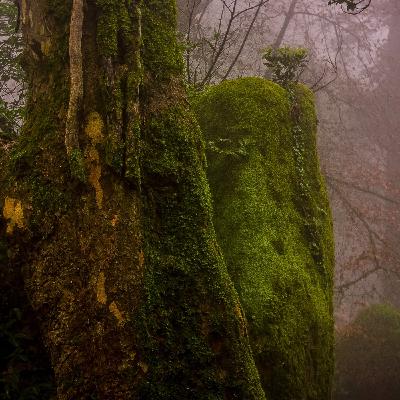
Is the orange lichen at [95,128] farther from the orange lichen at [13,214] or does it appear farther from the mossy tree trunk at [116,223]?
the orange lichen at [13,214]

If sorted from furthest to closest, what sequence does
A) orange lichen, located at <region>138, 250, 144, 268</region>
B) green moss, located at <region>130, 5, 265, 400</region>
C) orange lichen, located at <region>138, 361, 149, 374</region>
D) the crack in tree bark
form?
the crack in tree bark < orange lichen, located at <region>138, 250, 144, 268</region> < green moss, located at <region>130, 5, 265, 400</region> < orange lichen, located at <region>138, 361, 149, 374</region>

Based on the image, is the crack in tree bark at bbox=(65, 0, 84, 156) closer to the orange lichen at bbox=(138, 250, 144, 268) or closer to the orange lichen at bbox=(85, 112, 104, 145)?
the orange lichen at bbox=(85, 112, 104, 145)

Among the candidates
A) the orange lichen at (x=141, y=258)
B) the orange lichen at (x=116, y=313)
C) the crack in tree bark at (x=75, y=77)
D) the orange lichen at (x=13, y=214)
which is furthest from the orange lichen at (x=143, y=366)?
the crack in tree bark at (x=75, y=77)

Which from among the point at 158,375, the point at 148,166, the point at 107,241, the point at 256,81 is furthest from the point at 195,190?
the point at 256,81

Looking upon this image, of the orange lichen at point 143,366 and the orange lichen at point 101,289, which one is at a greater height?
the orange lichen at point 101,289

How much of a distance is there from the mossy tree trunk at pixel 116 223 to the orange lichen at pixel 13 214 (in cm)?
2

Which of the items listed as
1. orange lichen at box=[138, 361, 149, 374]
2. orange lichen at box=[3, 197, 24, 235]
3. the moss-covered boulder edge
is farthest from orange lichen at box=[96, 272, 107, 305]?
the moss-covered boulder edge

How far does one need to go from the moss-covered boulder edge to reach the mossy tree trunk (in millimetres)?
833

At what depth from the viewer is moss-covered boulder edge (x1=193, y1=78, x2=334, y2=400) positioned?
11.4 feet

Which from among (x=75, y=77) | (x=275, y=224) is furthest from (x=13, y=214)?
(x=275, y=224)

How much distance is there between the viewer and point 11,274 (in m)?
2.82

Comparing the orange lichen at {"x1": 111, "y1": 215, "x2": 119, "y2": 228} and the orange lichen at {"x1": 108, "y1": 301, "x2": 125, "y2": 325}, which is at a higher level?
the orange lichen at {"x1": 111, "y1": 215, "x2": 119, "y2": 228}

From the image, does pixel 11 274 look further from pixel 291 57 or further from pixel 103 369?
pixel 291 57

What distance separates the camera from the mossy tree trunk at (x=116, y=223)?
2.35 metres
